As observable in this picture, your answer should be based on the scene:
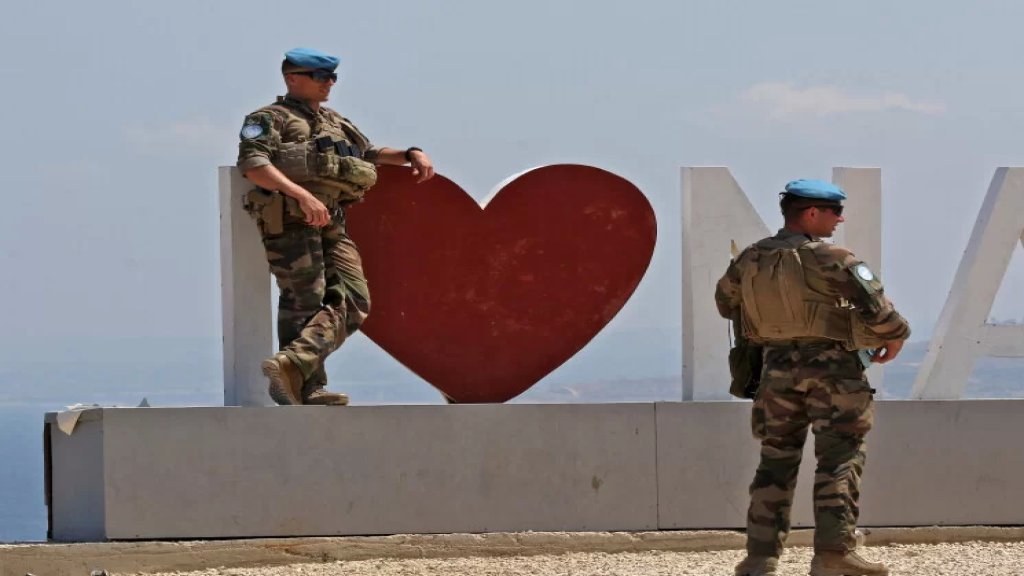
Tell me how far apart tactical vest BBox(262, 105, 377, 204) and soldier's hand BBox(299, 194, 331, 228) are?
12 centimetres

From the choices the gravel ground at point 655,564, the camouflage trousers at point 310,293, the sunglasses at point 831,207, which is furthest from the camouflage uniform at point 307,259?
the sunglasses at point 831,207

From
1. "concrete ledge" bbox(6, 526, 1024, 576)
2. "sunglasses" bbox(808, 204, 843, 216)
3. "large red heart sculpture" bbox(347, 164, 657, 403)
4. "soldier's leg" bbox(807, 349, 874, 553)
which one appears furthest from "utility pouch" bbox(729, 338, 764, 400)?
"large red heart sculpture" bbox(347, 164, 657, 403)

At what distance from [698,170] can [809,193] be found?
4.93ft

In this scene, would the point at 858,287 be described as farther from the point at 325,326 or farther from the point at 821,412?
the point at 325,326

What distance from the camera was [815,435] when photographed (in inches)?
293

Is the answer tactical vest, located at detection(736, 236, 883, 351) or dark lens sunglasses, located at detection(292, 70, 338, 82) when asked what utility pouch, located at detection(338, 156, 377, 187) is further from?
tactical vest, located at detection(736, 236, 883, 351)

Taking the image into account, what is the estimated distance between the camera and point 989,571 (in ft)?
26.0

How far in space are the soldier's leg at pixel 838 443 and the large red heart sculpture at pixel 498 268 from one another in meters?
1.91

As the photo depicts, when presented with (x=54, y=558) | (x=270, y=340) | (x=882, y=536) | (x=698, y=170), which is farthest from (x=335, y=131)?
(x=882, y=536)

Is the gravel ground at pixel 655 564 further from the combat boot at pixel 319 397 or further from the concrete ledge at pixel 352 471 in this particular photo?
the combat boot at pixel 319 397

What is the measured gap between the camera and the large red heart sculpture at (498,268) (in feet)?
29.4

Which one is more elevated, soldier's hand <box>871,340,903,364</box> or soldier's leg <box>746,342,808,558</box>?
soldier's hand <box>871,340,903,364</box>

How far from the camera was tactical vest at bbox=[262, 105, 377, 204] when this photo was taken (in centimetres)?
823

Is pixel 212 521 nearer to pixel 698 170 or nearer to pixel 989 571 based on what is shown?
pixel 698 170
